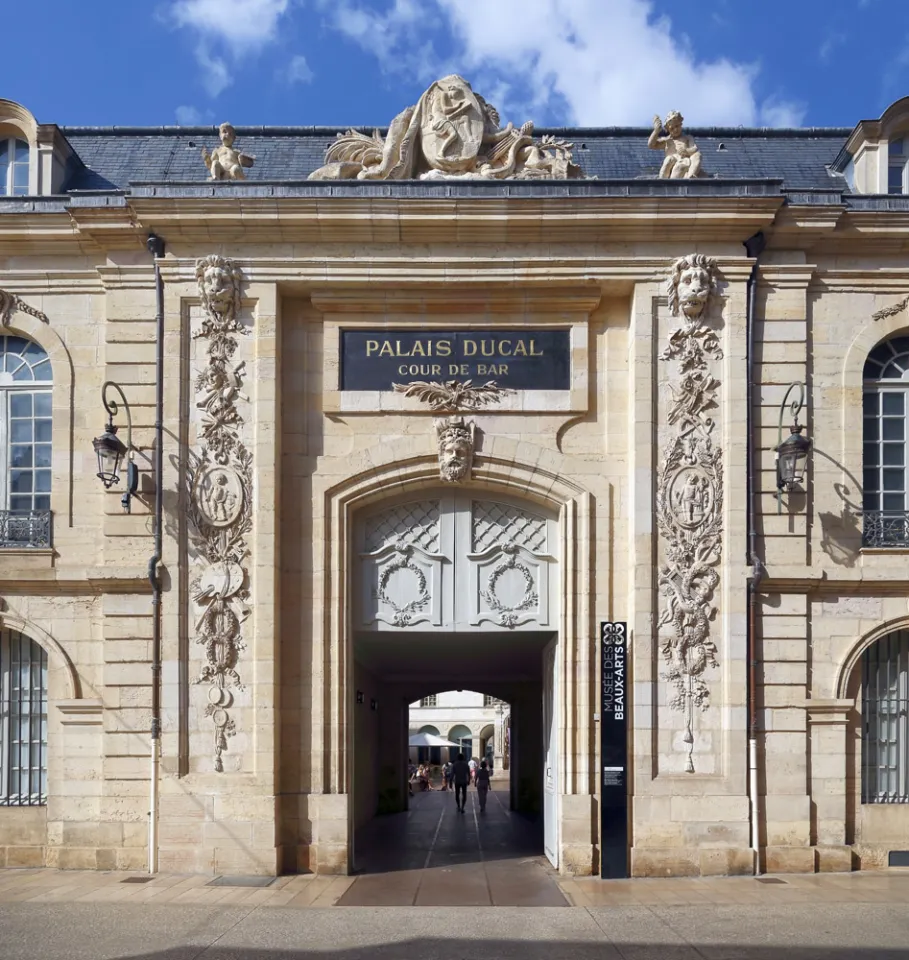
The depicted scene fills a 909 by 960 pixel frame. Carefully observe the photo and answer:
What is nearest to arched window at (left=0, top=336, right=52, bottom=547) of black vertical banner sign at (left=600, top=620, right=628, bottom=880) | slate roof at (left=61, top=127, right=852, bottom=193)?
slate roof at (left=61, top=127, right=852, bottom=193)

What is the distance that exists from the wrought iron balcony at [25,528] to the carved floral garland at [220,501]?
193 cm

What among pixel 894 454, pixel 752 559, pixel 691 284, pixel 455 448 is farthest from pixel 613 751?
pixel 691 284

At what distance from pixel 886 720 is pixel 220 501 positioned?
8.49 metres

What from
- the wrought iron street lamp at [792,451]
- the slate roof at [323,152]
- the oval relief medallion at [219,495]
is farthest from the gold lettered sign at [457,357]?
the slate roof at [323,152]

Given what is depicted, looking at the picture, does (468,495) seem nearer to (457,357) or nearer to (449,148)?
(457,357)

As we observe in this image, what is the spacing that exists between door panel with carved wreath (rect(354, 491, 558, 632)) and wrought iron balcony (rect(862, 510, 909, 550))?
377cm

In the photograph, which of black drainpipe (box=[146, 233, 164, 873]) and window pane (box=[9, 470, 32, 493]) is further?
window pane (box=[9, 470, 32, 493])

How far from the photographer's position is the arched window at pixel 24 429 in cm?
1502

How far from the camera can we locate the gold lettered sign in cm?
1473

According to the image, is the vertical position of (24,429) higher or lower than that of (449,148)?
lower

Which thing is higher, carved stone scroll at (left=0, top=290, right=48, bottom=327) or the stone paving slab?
carved stone scroll at (left=0, top=290, right=48, bottom=327)

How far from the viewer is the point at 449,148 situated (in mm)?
14859

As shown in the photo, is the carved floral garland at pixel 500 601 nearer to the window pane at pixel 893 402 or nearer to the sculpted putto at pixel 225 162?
the window pane at pixel 893 402

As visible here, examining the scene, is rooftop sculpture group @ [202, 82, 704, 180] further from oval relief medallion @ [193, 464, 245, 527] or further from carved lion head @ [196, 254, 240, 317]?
oval relief medallion @ [193, 464, 245, 527]
